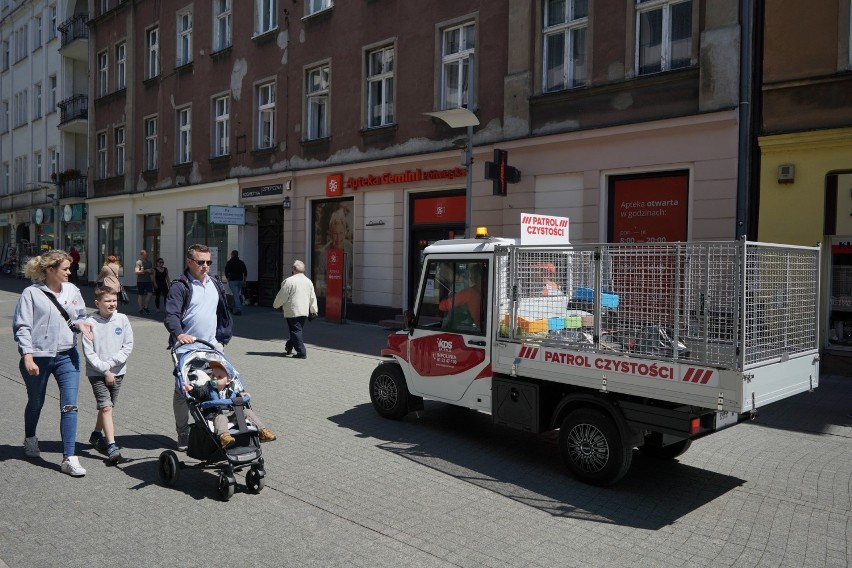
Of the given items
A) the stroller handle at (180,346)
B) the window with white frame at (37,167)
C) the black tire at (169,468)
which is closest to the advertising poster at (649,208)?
the stroller handle at (180,346)

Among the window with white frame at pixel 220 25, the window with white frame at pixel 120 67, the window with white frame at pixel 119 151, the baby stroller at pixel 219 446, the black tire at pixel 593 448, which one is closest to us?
the baby stroller at pixel 219 446

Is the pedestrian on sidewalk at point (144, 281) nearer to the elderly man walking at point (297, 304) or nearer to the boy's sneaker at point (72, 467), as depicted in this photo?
the elderly man walking at point (297, 304)

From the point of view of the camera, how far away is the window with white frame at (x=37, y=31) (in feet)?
121

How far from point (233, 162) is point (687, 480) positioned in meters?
19.4

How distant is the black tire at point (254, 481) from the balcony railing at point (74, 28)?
32184 mm

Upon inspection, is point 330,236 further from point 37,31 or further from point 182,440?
point 37,31

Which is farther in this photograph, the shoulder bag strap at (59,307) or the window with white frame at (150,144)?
the window with white frame at (150,144)

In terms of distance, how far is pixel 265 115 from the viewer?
21.3 metres

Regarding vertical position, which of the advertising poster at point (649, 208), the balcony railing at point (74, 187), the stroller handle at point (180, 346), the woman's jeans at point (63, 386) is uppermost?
the balcony railing at point (74, 187)

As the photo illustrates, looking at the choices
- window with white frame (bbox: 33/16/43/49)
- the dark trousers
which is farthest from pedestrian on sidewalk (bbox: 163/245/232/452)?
window with white frame (bbox: 33/16/43/49)

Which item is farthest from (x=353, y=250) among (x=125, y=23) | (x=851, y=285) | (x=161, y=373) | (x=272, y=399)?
(x=125, y=23)

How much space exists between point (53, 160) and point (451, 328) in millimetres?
→ 35092

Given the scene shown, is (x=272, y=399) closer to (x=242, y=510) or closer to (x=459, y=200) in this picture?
(x=242, y=510)

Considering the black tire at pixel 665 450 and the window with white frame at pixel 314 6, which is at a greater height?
the window with white frame at pixel 314 6
